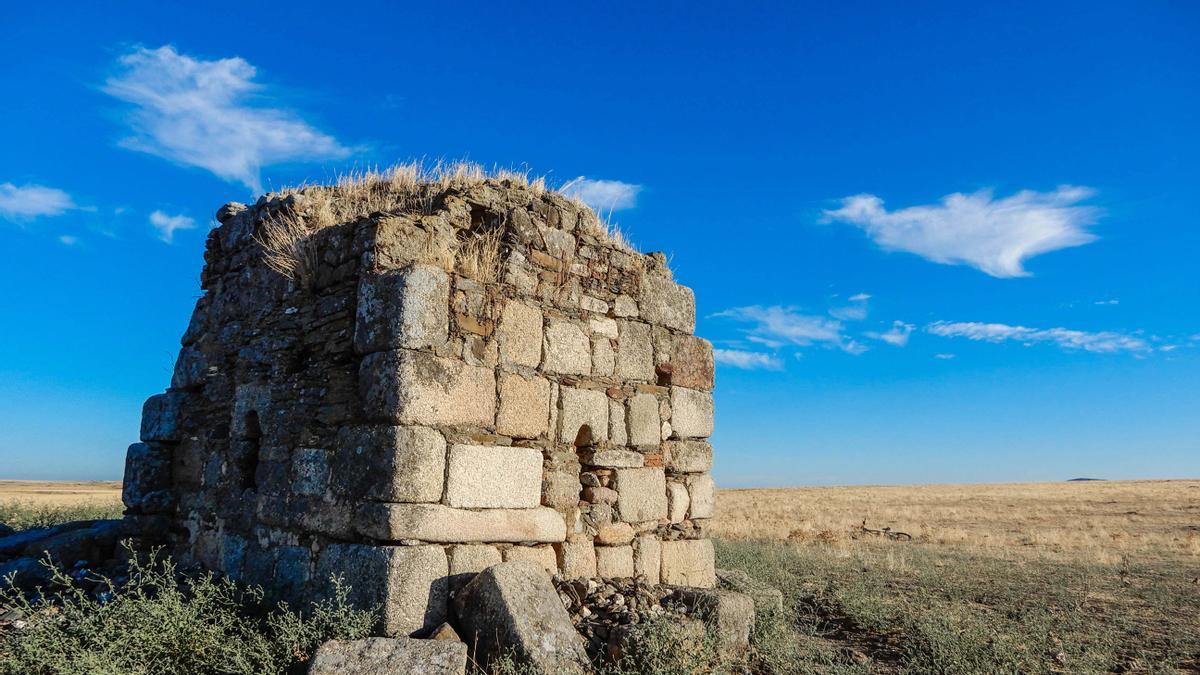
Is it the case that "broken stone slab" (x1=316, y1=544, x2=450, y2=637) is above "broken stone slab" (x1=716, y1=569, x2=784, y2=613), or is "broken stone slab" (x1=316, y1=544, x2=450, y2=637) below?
above

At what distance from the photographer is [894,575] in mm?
10109

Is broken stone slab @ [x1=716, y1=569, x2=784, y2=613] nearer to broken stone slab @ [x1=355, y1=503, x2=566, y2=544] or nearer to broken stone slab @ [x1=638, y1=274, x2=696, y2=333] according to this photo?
broken stone slab @ [x1=355, y1=503, x2=566, y2=544]

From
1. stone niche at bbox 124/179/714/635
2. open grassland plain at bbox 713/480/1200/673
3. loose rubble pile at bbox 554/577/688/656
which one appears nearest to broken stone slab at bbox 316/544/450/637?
stone niche at bbox 124/179/714/635

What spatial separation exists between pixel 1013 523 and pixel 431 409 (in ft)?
74.2

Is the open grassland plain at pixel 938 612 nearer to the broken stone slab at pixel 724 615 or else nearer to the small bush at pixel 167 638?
the small bush at pixel 167 638

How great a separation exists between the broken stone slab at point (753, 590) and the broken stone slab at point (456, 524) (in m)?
1.97

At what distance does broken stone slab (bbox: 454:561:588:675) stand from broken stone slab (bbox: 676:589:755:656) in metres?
0.96

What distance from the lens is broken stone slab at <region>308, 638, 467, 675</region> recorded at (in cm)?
385

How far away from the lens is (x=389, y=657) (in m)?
3.95

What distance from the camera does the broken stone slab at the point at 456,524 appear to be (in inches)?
178

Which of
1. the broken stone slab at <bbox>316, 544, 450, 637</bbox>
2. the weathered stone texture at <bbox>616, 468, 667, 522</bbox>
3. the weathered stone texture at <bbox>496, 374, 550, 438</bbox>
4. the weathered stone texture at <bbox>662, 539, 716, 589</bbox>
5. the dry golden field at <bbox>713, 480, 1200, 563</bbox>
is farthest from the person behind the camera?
the dry golden field at <bbox>713, 480, 1200, 563</bbox>

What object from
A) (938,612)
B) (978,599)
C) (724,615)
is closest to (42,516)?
(724,615)

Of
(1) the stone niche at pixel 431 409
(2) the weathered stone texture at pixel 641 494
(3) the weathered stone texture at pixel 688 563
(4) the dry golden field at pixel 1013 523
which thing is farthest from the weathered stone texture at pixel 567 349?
(4) the dry golden field at pixel 1013 523

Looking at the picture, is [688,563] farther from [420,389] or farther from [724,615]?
[420,389]
